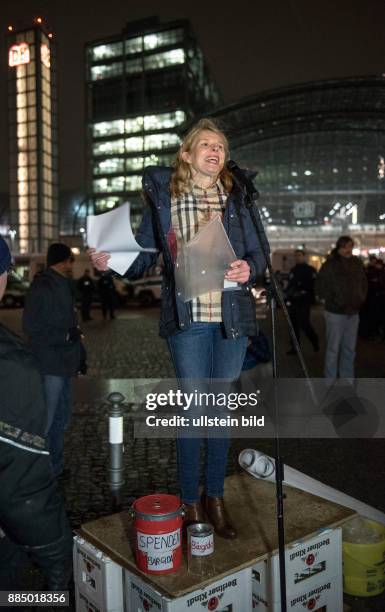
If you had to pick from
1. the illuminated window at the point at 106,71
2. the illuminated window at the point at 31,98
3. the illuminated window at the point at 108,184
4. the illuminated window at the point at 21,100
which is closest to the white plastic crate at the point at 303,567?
the illuminated window at the point at 108,184

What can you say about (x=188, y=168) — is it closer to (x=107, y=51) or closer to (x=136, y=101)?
(x=136, y=101)

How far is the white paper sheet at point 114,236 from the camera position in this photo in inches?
109

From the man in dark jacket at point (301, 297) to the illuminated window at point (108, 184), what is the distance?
92.9 meters

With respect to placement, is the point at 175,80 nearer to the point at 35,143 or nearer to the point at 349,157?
the point at 35,143

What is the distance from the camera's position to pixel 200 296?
2.95 m

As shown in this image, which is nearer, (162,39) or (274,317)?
(274,317)

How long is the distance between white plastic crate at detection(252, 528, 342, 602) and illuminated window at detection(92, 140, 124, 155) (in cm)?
10690

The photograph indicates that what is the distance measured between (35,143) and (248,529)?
4270 inches

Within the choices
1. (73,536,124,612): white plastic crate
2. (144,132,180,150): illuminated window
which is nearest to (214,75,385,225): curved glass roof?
(144,132,180,150): illuminated window

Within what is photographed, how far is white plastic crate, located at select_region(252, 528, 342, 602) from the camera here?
2.58 m

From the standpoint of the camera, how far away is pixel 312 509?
302cm

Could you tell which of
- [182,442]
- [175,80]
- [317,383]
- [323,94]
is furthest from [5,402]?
[175,80]

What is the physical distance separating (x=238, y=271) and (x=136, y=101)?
110 metres

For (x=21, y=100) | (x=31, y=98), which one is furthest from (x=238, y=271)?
(x=21, y=100)
